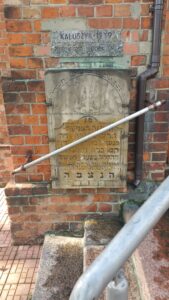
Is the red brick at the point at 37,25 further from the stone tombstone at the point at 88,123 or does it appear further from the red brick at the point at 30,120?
the red brick at the point at 30,120

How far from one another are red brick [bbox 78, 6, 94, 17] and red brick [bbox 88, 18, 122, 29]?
42 millimetres

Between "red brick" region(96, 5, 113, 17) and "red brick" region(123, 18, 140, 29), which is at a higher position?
"red brick" region(96, 5, 113, 17)

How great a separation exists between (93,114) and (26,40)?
2.44ft

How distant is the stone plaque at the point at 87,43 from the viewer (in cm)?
177

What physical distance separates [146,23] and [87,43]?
45 cm

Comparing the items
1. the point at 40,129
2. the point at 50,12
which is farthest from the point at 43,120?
the point at 50,12

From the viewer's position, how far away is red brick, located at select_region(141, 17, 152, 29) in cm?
176

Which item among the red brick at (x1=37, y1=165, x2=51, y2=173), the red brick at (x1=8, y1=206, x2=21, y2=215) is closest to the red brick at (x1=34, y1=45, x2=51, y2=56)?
the red brick at (x1=37, y1=165, x2=51, y2=173)

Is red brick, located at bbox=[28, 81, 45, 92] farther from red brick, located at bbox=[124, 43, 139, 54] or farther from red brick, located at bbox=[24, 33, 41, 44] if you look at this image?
red brick, located at bbox=[124, 43, 139, 54]

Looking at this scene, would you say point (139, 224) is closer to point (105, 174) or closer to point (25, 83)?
point (105, 174)

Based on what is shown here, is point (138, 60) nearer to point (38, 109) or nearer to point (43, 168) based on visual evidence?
point (38, 109)

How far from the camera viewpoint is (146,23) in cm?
177

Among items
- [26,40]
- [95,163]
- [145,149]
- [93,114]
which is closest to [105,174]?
[95,163]

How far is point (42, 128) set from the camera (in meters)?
2.01
